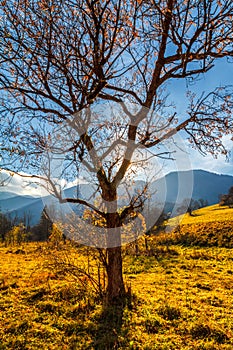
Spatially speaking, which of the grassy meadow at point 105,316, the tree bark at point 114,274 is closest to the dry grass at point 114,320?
the grassy meadow at point 105,316

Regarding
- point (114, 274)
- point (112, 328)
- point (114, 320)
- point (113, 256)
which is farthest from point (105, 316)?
point (113, 256)

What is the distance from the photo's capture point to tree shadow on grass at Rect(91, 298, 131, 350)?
5.35 meters

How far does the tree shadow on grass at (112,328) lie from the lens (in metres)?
5.35

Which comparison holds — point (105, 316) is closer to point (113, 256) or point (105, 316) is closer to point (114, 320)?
point (114, 320)

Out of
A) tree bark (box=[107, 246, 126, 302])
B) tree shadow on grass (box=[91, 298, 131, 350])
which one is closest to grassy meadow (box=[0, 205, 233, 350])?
tree shadow on grass (box=[91, 298, 131, 350])

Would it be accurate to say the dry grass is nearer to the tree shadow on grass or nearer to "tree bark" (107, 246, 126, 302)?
the tree shadow on grass

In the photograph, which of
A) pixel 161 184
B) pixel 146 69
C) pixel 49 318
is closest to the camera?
pixel 49 318

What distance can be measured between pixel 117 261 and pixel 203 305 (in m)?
3.35

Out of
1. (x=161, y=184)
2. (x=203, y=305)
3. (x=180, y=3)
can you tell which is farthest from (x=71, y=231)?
(x=180, y=3)

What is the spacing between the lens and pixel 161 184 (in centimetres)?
1013

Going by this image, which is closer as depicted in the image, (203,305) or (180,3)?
(180,3)

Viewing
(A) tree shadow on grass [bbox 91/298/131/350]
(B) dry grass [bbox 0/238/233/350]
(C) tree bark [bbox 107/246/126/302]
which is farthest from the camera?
(C) tree bark [bbox 107/246/126/302]

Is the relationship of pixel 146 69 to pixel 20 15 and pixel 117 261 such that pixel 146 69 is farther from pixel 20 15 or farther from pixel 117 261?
pixel 117 261

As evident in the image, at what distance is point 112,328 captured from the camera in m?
6.16
